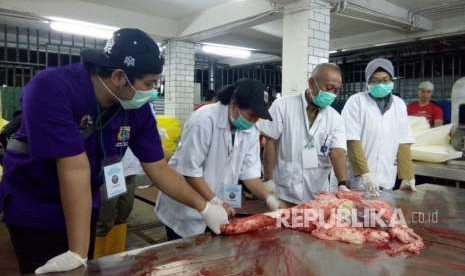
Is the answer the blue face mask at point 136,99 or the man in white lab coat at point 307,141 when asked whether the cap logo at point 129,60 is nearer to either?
the blue face mask at point 136,99

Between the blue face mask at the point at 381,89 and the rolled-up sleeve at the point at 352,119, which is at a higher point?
the blue face mask at the point at 381,89

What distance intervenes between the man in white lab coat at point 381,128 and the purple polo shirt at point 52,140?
5.96 feet

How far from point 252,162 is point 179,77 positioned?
545 cm

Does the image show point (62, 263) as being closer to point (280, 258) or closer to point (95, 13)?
point (280, 258)

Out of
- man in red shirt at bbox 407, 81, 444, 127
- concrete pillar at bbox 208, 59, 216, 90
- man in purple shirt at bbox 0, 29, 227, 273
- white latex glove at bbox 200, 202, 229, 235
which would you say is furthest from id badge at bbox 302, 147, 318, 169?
concrete pillar at bbox 208, 59, 216, 90

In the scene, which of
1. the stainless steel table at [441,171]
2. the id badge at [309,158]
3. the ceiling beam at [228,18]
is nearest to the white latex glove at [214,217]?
the id badge at [309,158]

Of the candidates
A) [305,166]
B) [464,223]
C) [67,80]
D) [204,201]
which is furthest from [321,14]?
[67,80]

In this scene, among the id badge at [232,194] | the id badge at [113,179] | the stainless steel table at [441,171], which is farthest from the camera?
the stainless steel table at [441,171]

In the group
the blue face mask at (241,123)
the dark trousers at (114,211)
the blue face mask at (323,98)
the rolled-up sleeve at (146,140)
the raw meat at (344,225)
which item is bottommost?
the dark trousers at (114,211)

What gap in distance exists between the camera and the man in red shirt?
5311 millimetres

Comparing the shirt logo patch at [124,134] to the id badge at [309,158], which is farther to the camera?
the id badge at [309,158]

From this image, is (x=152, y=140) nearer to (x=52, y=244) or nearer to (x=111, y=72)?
(x=111, y=72)

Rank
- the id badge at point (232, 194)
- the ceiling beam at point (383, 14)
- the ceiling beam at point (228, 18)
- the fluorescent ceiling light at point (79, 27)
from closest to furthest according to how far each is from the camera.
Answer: the id badge at point (232, 194) < the ceiling beam at point (383, 14) < the ceiling beam at point (228, 18) < the fluorescent ceiling light at point (79, 27)

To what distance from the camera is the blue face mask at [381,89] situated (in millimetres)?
2799
